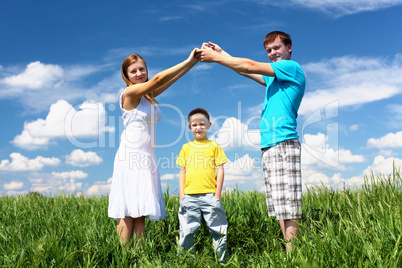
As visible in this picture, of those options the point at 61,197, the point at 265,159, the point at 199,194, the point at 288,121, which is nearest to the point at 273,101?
the point at 288,121

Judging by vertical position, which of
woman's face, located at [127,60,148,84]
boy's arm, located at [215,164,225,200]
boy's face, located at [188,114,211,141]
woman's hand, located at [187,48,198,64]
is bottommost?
boy's arm, located at [215,164,225,200]

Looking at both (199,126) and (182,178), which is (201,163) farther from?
(199,126)

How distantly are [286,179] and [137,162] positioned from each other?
4.95ft

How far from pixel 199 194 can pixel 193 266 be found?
2.75 ft

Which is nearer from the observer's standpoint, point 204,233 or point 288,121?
point 288,121

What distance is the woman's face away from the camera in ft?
12.5

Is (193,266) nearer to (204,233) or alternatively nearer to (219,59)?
(204,233)

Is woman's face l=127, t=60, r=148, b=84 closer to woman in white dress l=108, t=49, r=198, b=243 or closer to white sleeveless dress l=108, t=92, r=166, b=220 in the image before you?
woman in white dress l=108, t=49, r=198, b=243

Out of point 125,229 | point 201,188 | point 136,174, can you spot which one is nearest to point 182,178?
point 201,188

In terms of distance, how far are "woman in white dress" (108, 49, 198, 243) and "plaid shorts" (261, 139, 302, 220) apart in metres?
1.20

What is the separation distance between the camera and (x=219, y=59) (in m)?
3.86

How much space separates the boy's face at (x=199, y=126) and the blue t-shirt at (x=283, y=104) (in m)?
0.69

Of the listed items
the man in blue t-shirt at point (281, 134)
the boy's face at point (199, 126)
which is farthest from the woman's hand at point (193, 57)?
the boy's face at point (199, 126)

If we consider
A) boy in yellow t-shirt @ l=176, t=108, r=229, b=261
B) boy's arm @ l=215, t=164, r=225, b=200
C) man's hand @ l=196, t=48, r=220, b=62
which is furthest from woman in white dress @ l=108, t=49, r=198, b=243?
boy's arm @ l=215, t=164, r=225, b=200
